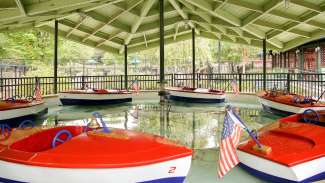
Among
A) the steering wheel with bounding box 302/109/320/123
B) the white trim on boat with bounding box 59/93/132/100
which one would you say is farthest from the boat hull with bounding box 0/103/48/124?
the steering wheel with bounding box 302/109/320/123

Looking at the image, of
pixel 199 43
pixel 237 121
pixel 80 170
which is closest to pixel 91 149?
pixel 80 170

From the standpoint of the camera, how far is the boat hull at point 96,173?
3021 millimetres

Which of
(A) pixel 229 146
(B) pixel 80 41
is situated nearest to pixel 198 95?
(B) pixel 80 41

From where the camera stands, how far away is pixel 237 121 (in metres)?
3.47

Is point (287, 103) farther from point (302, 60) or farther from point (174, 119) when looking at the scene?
point (302, 60)

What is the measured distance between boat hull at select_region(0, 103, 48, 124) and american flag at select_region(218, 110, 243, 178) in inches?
237

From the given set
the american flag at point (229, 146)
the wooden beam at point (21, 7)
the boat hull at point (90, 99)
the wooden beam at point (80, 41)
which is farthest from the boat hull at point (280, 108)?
the wooden beam at point (80, 41)

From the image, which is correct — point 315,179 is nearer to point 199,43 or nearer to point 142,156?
point 142,156

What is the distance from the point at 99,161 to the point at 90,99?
9325 mm

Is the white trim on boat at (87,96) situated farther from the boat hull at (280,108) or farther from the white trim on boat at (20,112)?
the boat hull at (280,108)

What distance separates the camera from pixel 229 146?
326cm

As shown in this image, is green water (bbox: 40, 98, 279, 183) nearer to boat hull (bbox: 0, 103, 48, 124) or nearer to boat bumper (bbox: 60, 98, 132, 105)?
boat bumper (bbox: 60, 98, 132, 105)

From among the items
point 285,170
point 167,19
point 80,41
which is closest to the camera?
point 285,170

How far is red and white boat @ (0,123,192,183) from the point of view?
119 inches
